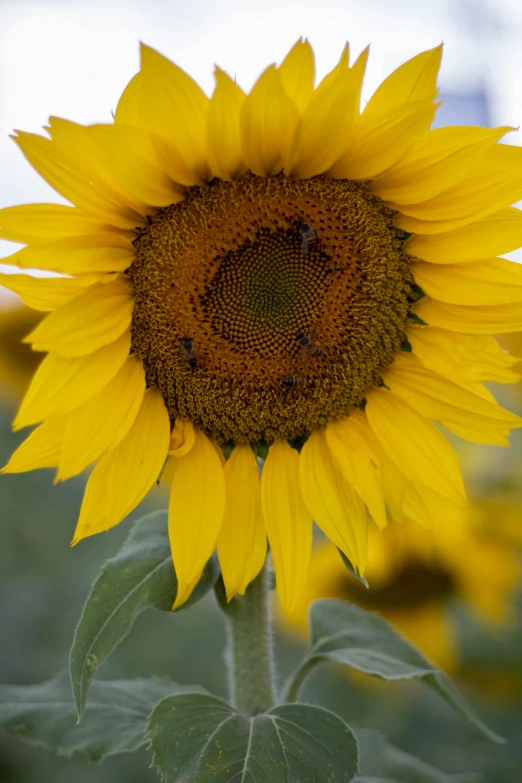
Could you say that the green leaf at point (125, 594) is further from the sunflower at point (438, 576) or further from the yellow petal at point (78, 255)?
the sunflower at point (438, 576)

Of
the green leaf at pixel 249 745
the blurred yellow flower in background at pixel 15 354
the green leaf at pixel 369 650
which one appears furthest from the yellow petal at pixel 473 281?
the blurred yellow flower in background at pixel 15 354

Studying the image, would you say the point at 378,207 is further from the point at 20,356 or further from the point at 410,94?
the point at 20,356

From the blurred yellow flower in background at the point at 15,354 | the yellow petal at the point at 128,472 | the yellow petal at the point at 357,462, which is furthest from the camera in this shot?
the blurred yellow flower in background at the point at 15,354

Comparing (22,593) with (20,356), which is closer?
(22,593)

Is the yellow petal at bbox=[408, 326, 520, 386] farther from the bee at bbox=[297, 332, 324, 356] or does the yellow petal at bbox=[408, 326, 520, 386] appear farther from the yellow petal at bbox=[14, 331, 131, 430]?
the yellow petal at bbox=[14, 331, 131, 430]

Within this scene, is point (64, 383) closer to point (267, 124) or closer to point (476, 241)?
point (267, 124)

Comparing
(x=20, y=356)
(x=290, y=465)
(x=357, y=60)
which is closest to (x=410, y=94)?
(x=357, y=60)
